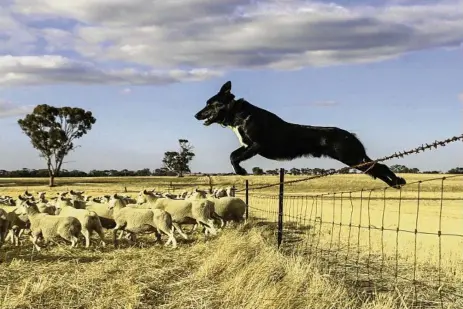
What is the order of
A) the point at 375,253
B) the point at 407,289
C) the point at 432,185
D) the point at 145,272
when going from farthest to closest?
1. the point at 432,185
2. the point at 375,253
3. the point at 145,272
4. the point at 407,289

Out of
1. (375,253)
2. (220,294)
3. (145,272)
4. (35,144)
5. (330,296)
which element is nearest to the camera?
(330,296)

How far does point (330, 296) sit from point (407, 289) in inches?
68.5

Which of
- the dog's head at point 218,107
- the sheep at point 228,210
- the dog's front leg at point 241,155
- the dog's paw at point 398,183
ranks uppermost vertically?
the dog's head at point 218,107

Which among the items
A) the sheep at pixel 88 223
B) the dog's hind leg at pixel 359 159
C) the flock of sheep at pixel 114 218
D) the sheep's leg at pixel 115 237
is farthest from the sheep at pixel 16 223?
the dog's hind leg at pixel 359 159

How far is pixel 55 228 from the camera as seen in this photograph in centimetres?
1370

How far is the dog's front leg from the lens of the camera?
5602 mm

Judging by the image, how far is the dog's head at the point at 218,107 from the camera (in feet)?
18.9

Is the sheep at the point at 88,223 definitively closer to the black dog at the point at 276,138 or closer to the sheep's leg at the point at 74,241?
the sheep's leg at the point at 74,241

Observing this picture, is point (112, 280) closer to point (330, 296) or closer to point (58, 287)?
point (58, 287)

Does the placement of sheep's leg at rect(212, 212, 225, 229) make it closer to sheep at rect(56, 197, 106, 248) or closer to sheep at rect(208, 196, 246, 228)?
sheep at rect(208, 196, 246, 228)

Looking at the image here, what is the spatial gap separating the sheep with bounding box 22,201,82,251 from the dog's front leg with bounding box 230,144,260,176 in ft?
27.6

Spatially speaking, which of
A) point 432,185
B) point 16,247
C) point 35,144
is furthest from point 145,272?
point 35,144

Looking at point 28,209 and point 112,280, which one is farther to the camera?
point 28,209

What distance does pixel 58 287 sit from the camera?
7938mm
